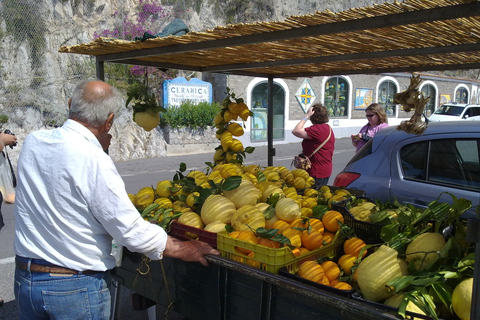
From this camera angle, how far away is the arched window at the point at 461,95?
26.6 metres

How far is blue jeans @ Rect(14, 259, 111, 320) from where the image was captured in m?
1.77

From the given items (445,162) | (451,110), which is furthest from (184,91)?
(445,162)

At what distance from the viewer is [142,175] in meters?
10.1

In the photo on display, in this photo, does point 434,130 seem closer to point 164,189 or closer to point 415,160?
point 415,160

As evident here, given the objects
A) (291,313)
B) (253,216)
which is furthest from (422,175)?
(291,313)

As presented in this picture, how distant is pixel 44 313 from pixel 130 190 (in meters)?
6.40

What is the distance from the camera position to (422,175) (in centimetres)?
335

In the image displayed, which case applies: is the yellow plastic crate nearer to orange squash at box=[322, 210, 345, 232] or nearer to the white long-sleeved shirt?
orange squash at box=[322, 210, 345, 232]

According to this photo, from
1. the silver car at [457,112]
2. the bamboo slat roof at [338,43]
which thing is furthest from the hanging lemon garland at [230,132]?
the silver car at [457,112]

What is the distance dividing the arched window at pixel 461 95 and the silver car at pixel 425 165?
2689 cm

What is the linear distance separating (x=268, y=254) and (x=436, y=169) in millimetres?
2075

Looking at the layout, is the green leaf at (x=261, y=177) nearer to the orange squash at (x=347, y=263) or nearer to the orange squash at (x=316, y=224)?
the orange squash at (x=316, y=224)

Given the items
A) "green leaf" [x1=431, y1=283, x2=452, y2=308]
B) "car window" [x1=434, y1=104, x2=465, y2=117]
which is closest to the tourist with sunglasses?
"green leaf" [x1=431, y1=283, x2=452, y2=308]

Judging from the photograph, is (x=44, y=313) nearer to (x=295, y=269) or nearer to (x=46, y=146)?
(x=46, y=146)
